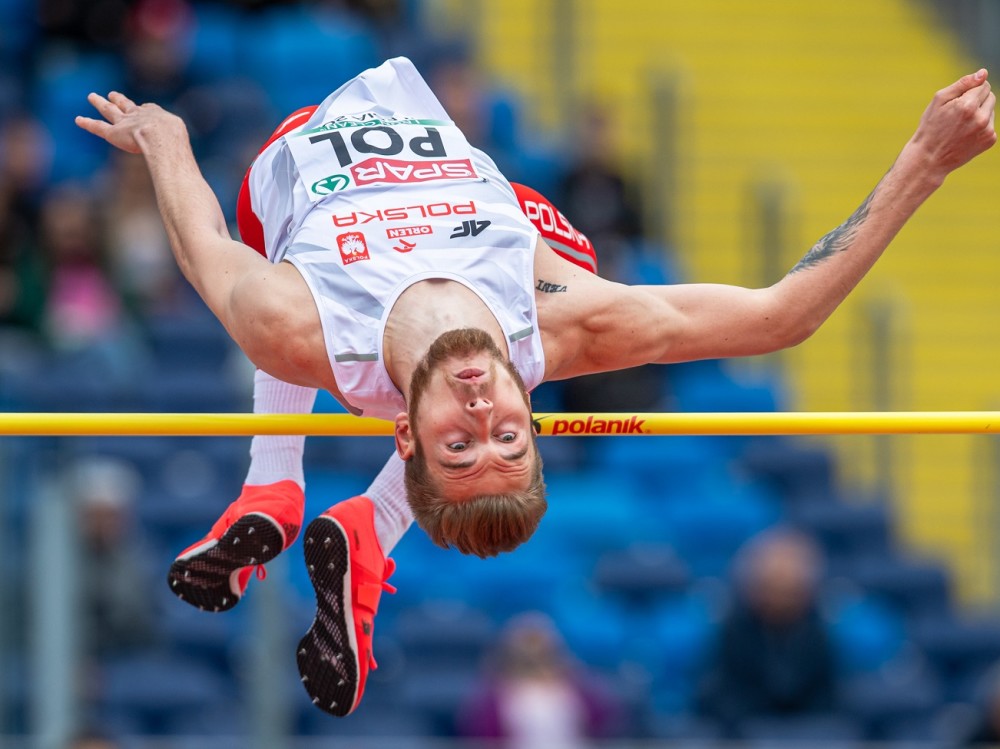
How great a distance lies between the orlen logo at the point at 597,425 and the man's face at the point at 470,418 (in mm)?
726

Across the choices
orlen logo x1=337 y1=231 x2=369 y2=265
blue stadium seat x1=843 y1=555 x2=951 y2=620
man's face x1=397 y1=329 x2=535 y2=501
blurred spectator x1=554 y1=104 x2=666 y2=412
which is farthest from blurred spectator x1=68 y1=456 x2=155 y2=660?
man's face x1=397 y1=329 x2=535 y2=501

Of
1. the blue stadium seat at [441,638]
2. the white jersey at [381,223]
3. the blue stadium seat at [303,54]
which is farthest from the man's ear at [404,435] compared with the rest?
the blue stadium seat at [303,54]

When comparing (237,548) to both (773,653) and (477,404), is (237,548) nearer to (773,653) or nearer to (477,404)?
(477,404)

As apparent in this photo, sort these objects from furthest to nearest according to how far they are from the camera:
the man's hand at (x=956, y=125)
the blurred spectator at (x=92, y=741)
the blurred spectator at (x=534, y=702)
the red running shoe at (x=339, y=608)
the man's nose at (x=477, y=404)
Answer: the blurred spectator at (x=534, y=702)
the blurred spectator at (x=92, y=741)
the red running shoe at (x=339, y=608)
the man's hand at (x=956, y=125)
the man's nose at (x=477, y=404)

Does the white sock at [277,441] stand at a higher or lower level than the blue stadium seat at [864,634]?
higher

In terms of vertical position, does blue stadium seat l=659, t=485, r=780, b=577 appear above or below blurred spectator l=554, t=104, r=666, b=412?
below

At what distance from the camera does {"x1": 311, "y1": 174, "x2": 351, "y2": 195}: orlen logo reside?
19.7 feet

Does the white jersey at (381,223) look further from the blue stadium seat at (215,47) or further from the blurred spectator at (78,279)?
the blue stadium seat at (215,47)

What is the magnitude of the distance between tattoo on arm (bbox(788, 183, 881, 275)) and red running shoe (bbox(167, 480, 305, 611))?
180 centimetres

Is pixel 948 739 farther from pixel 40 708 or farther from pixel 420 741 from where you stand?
pixel 40 708

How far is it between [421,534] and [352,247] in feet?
16.0

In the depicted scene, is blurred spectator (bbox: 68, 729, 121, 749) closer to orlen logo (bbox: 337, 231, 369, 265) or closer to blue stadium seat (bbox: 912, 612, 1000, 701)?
orlen logo (bbox: 337, 231, 369, 265)

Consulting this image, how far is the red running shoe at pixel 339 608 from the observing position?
6156 mm

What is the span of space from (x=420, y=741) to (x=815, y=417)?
4.19 m
